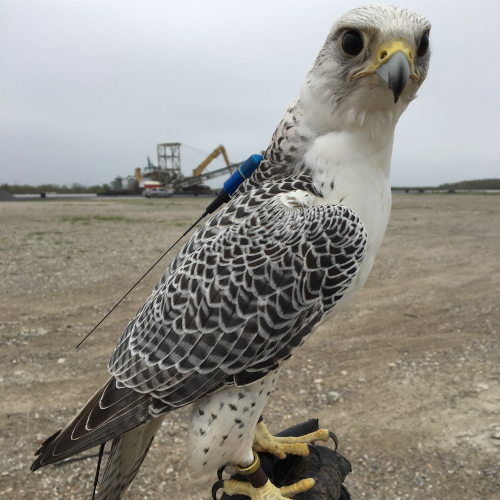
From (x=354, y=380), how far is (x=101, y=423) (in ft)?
11.2

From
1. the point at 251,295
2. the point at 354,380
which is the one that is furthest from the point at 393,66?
the point at 354,380

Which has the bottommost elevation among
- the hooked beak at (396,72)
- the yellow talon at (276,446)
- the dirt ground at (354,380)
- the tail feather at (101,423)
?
the dirt ground at (354,380)

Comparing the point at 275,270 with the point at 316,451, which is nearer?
the point at 275,270

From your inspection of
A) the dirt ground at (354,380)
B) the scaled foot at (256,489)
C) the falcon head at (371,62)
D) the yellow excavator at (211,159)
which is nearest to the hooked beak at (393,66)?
the falcon head at (371,62)

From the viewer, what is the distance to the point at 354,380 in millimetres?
4789

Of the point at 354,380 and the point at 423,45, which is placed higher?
the point at 423,45

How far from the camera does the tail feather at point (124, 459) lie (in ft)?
7.48

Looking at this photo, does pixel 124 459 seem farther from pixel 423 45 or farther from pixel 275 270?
pixel 423 45

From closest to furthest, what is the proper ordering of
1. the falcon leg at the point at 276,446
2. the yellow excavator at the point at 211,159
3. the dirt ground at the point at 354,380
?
1. the falcon leg at the point at 276,446
2. the dirt ground at the point at 354,380
3. the yellow excavator at the point at 211,159

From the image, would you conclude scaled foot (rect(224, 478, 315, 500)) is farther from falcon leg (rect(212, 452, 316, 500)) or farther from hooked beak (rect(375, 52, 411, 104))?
hooked beak (rect(375, 52, 411, 104))

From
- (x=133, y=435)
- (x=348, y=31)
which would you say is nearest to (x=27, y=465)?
(x=133, y=435)

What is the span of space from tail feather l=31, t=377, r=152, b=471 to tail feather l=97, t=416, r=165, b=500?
0.29m

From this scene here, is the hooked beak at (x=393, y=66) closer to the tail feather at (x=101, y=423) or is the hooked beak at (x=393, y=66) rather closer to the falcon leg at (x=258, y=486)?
the tail feather at (x=101, y=423)

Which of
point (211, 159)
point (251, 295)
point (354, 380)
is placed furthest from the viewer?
point (211, 159)
